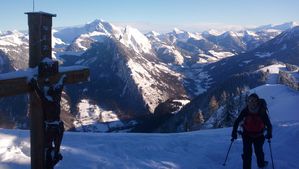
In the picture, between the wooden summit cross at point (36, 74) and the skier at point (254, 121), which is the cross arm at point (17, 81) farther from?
the skier at point (254, 121)

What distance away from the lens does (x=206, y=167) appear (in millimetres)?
15180

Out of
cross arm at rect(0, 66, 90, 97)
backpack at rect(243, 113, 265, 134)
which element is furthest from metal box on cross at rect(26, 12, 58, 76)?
backpack at rect(243, 113, 265, 134)

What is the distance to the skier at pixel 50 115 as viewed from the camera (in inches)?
338

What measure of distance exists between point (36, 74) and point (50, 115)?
0.93m

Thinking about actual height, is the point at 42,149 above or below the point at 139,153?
above

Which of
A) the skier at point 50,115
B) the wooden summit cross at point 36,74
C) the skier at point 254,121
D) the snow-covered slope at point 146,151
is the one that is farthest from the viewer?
the snow-covered slope at point 146,151

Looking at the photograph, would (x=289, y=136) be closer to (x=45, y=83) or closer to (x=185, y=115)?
(x=45, y=83)

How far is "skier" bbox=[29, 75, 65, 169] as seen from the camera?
28.2ft

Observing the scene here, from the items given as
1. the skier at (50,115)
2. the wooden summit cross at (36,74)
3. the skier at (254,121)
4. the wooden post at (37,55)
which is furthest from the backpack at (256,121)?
the wooden post at (37,55)

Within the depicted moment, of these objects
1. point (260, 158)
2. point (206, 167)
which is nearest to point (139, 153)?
point (206, 167)

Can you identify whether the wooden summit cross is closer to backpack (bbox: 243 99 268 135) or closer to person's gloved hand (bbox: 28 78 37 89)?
person's gloved hand (bbox: 28 78 37 89)

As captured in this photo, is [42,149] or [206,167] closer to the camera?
[42,149]

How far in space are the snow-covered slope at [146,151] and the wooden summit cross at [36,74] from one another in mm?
4988

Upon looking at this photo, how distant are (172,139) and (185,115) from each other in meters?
110
